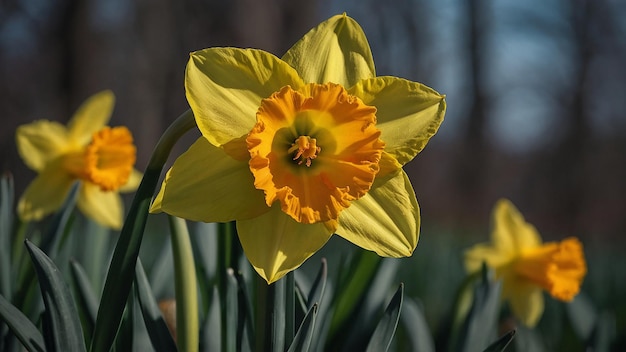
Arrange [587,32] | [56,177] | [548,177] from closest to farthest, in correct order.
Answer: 1. [56,177]
2. [587,32]
3. [548,177]

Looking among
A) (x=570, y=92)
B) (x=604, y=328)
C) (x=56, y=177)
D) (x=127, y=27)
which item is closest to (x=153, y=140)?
(x=127, y=27)

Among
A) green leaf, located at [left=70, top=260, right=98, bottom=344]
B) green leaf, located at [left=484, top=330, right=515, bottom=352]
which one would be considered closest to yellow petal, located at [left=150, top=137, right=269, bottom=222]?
green leaf, located at [left=70, top=260, right=98, bottom=344]

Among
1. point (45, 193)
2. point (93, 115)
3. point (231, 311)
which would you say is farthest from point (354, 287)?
point (93, 115)

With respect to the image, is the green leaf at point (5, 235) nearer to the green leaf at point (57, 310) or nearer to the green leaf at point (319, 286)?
the green leaf at point (57, 310)

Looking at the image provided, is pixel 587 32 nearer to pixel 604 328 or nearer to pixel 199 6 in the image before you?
pixel 199 6

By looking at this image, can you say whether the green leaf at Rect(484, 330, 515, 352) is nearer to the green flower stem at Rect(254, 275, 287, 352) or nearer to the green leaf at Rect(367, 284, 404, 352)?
the green leaf at Rect(367, 284, 404, 352)

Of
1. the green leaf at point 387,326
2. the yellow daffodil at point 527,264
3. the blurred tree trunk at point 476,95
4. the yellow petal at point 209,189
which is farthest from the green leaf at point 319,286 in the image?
the blurred tree trunk at point 476,95
